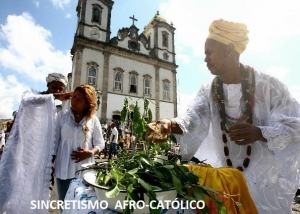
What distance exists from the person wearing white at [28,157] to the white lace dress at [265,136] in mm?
1519

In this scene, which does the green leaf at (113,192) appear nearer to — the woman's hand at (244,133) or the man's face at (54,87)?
the woman's hand at (244,133)

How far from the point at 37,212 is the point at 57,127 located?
3.06 ft

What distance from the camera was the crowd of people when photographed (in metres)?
1.21

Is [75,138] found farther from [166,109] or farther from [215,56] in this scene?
[166,109]

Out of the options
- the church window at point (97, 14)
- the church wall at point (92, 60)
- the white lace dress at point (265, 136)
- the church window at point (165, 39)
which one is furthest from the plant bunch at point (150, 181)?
the church window at point (165, 39)

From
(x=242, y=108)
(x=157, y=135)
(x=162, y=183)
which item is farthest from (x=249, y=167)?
(x=162, y=183)

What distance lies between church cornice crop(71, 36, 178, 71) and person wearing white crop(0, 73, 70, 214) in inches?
791

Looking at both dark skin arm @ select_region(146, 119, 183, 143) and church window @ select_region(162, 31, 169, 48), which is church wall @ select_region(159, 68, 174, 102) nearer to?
church window @ select_region(162, 31, 169, 48)

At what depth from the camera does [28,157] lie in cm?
209

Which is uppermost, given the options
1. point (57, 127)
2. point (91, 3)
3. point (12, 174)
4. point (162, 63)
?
point (91, 3)

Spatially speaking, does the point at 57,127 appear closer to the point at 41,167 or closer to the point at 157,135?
the point at 41,167

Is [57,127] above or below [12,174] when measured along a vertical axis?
above

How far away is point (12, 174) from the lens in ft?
6.66

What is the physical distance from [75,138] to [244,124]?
193cm
